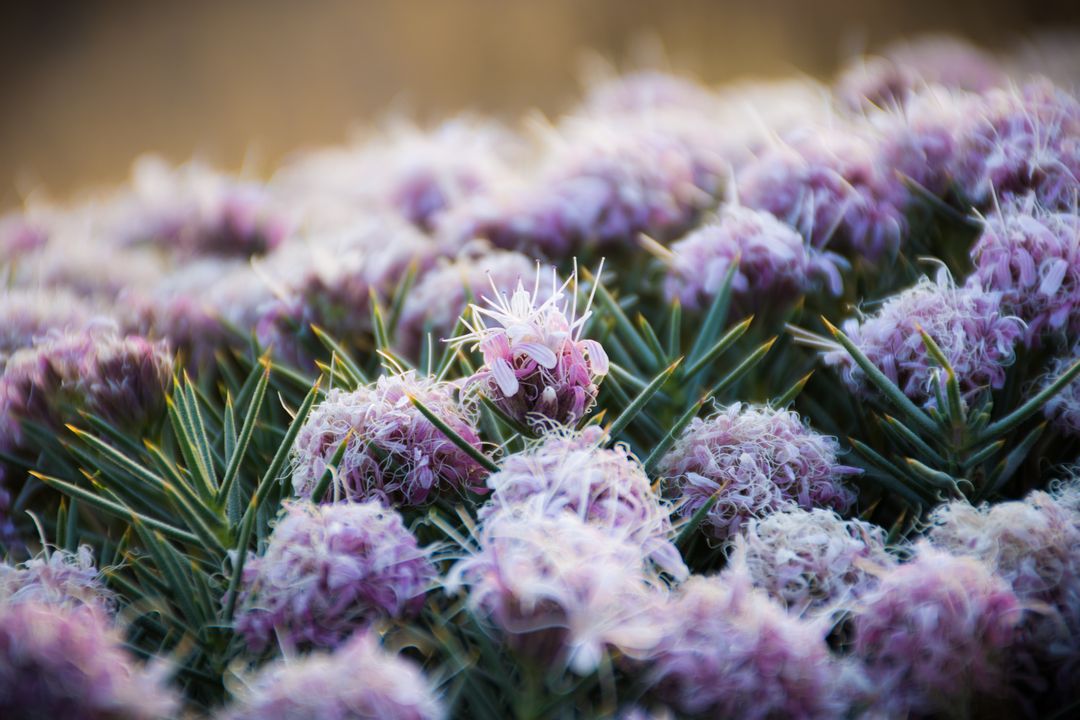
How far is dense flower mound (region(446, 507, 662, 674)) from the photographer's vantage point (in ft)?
1.18

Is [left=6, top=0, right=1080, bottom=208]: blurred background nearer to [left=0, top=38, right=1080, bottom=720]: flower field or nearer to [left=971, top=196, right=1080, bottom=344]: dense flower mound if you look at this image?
[left=0, top=38, right=1080, bottom=720]: flower field

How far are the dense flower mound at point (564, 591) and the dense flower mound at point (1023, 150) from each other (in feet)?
1.32

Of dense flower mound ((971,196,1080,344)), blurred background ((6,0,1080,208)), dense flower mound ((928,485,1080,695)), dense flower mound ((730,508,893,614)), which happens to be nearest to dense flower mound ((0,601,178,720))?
dense flower mound ((730,508,893,614))

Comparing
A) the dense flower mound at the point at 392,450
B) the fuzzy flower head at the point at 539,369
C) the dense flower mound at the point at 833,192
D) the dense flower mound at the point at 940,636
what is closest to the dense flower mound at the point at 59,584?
the dense flower mound at the point at 392,450

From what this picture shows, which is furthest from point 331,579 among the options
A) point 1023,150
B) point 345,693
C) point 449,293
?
point 1023,150

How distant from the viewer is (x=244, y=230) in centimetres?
99

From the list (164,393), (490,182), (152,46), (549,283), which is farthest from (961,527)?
(152,46)

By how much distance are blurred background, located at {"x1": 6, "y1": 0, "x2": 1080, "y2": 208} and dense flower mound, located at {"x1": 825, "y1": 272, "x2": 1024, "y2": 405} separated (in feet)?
7.27

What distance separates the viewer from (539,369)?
0.47 meters

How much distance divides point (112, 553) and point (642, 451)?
1.07 ft

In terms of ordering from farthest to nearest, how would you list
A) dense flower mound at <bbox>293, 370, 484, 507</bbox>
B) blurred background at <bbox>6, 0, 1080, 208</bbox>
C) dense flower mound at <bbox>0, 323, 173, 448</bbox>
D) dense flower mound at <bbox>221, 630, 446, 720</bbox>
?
blurred background at <bbox>6, 0, 1080, 208</bbox> → dense flower mound at <bbox>0, 323, 173, 448</bbox> → dense flower mound at <bbox>293, 370, 484, 507</bbox> → dense flower mound at <bbox>221, 630, 446, 720</bbox>

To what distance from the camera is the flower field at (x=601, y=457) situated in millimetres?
371

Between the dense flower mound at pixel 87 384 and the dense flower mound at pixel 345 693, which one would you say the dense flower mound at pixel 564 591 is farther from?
the dense flower mound at pixel 87 384

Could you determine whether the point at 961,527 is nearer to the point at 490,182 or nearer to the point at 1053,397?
the point at 1053,397
